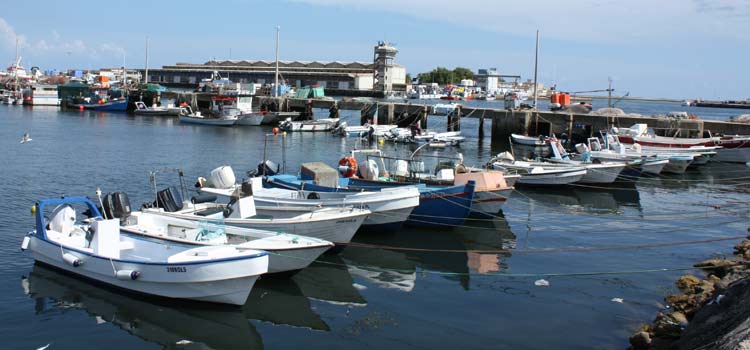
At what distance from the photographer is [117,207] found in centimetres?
1764

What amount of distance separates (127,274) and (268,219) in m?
4.82

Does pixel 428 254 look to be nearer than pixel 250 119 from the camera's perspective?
Yes

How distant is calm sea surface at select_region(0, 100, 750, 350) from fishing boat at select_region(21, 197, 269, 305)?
372mm

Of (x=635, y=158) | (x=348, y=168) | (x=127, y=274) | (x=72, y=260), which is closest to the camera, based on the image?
(x=127, y=274)

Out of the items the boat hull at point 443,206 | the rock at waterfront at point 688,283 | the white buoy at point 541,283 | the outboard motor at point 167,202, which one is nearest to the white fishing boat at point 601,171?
the boat hull at point 443,206

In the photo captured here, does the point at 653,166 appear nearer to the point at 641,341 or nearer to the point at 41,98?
the point at 641,341

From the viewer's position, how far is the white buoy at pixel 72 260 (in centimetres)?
1534

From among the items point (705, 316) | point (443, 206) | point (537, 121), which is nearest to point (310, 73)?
point (537, 121)

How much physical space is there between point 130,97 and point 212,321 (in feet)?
263

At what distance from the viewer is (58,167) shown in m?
34.6

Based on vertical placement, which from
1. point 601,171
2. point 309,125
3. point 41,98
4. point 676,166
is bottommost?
point 601,171

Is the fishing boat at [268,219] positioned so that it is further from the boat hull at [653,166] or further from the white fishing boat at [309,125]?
the white fishing boat at [309,125]

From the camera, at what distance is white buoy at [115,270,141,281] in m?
14.3

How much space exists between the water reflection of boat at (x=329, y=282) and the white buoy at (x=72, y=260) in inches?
189
